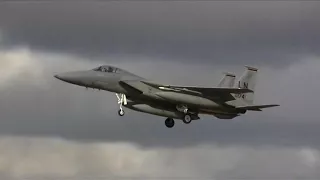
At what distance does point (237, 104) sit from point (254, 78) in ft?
13.4

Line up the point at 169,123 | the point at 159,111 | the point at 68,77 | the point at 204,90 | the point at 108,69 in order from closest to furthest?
the point at 68,77
the point at 204,90
the point at 108,69
the point at 159,111
the point at 169,123

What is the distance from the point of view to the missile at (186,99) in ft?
229

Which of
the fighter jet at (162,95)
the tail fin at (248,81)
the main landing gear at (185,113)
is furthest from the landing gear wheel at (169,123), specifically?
the tail fin at (248,81)

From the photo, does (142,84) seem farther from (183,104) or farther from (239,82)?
(239,82)

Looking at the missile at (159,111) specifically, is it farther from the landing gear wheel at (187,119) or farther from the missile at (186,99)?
the missile at (186,99)

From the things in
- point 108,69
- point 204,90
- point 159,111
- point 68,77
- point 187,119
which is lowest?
point 187,119

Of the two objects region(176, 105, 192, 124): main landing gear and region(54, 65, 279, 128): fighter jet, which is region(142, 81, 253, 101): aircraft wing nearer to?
region(54, 65, 279, 128): fighter jet

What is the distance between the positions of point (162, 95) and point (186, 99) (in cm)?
181

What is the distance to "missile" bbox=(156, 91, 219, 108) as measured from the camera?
229 ft

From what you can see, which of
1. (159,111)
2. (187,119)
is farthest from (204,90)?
(159,111)

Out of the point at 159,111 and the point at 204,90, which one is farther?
the point at 159,111

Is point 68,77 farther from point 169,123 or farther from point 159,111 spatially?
point 169,123

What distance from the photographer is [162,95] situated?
69688 millimetres

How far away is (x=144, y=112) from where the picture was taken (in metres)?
72.1
